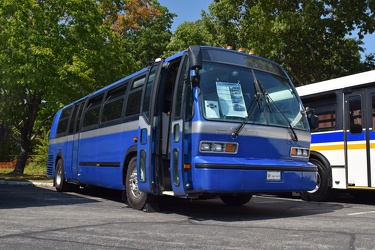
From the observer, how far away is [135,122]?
9.41 metres

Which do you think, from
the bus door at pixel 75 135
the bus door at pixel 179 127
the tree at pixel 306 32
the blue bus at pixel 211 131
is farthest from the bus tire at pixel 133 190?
the tree at pixel 306 32

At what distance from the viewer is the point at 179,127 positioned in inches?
307

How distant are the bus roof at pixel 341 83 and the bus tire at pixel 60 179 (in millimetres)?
7325

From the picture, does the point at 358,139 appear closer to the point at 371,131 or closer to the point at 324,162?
the point at 371,131

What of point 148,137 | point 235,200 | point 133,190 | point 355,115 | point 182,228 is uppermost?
point 355,115

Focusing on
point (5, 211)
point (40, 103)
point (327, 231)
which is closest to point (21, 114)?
point (40, 103)

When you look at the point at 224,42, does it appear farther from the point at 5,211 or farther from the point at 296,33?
the point at 5,211

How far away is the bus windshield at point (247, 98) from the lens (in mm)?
7742

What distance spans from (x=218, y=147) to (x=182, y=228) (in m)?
1.39

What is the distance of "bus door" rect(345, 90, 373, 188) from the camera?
35.4 feet

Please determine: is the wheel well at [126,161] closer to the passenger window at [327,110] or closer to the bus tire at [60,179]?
the passenger window at [327,110]

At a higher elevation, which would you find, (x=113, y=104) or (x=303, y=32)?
(x=303, y=32)

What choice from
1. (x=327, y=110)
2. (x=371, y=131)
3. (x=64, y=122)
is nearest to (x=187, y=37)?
(x=64, y=122)

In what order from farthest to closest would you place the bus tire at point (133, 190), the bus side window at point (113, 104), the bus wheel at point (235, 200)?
the bus side window at point (113, 104)
the bus wheel at point (235, 200)
the bus tire at point (133, 190)
